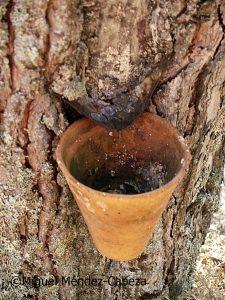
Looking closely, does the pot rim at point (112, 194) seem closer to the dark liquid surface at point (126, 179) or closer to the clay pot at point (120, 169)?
the clay pot at point (120, 169)

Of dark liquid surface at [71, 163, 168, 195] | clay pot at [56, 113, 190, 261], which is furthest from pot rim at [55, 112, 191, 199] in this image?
dark liquid surface at [71, 163, 168, 195]

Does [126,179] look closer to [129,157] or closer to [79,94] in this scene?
[129,157]

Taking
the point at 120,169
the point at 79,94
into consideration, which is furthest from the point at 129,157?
the point at 79,94

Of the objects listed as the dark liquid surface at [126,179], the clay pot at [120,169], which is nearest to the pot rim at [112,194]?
the clay pot at [120,169]

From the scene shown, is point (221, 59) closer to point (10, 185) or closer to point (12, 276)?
point (10, 185)

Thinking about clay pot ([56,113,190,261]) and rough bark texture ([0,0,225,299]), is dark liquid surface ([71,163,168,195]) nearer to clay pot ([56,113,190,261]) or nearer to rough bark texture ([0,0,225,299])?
clay pot ([56,113,190,261])

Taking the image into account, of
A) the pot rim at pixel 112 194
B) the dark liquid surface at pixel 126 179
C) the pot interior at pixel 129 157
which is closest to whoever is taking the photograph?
the pot rim at pixel 112 194

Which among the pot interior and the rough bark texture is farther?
the pot interior
